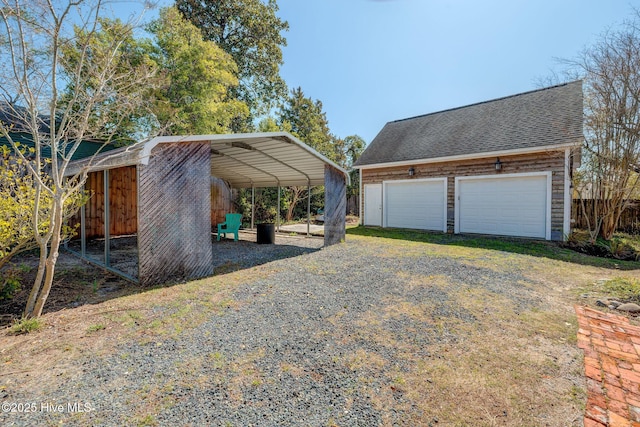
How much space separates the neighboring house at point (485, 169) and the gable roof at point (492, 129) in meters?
0.03

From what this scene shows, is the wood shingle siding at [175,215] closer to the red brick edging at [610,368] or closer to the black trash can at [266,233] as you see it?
the black trash can at [266,233]

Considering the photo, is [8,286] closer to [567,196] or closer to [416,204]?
[416,204]

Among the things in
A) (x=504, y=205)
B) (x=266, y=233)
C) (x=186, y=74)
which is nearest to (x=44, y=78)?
(x=266, y=233)

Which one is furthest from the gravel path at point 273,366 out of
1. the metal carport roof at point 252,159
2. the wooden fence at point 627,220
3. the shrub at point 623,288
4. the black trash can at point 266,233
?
the wooden fence at point 627,220

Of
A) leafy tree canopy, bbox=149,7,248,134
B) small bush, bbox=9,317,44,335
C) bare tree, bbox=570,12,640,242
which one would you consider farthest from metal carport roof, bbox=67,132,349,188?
bare tree, bbox=570,12,640,242

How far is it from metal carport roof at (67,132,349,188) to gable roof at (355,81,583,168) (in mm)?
4994

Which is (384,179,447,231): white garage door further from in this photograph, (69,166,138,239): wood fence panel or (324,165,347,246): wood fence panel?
(69,166,138,239): wood fence panel

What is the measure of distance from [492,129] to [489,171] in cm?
217

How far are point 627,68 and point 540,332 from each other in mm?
9767

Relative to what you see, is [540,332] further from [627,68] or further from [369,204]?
[369,204]

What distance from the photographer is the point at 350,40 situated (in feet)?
36.0

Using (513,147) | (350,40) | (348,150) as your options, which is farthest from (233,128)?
(513,147)

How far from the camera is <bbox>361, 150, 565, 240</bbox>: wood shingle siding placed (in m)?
9.32

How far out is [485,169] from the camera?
10.9 metres
